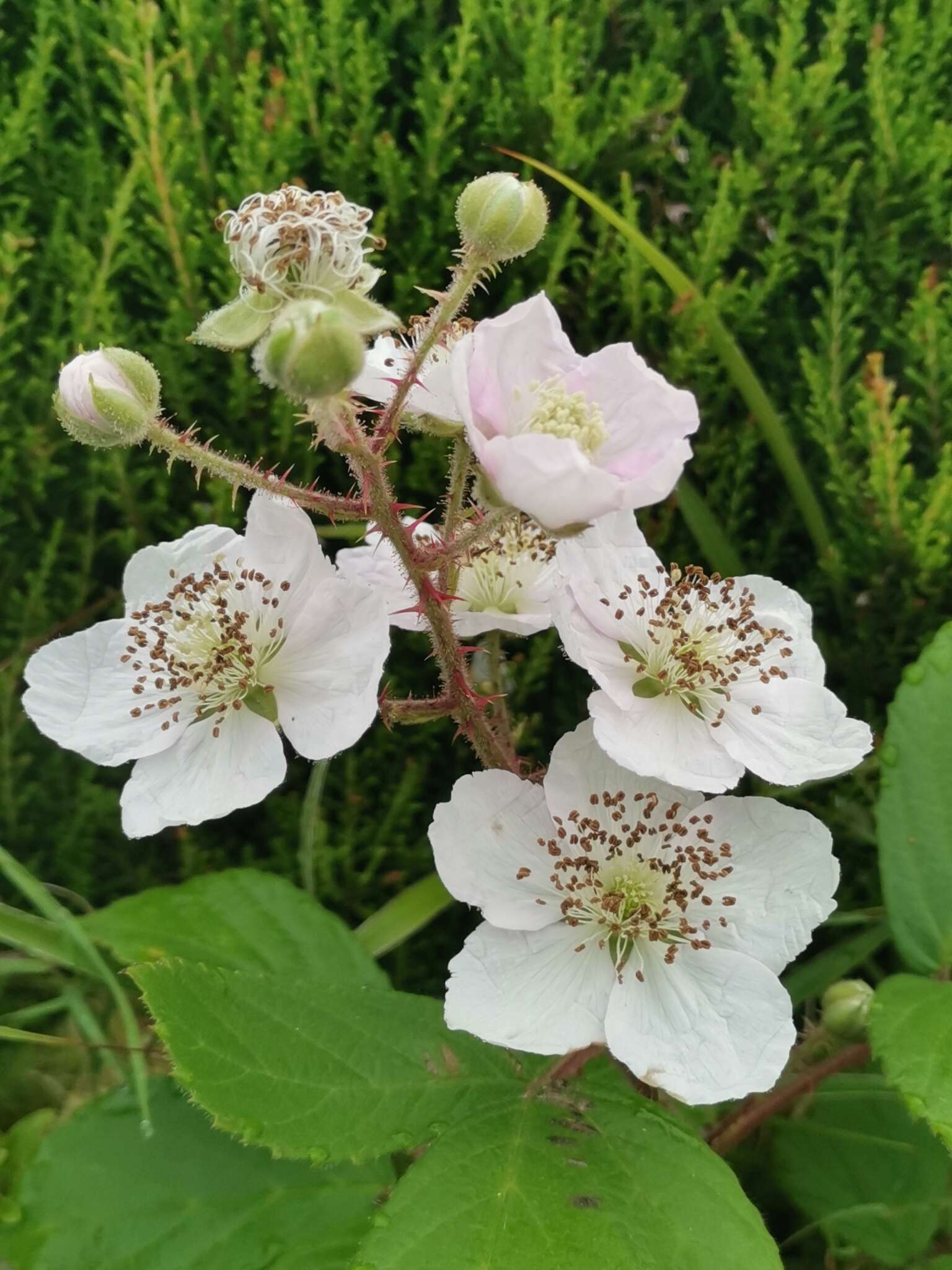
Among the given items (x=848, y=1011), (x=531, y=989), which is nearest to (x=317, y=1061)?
(x=531, y=989)

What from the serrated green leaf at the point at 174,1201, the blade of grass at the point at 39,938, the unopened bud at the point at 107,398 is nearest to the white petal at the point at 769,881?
the serrated green leaf at the point at 174,1201

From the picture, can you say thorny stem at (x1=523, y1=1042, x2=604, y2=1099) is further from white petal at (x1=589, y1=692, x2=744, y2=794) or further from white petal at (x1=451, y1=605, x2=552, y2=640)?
white petal at (x1=451, y1=605, x2=552, y2=640)

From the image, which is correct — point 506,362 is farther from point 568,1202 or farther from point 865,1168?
point 865,1168

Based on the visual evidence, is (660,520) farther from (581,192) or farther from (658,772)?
(658,772)

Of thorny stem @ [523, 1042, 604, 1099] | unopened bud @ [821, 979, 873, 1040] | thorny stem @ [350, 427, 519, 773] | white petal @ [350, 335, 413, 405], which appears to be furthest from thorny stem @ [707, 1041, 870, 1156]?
white petal @ [350, 335, 413, 405]

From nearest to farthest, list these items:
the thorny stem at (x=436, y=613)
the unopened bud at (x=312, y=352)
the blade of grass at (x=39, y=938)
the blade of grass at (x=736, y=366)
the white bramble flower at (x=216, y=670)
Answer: the unopened bud at (x=312, y=352) < the thorny stem at (x=436, y=613) < the white bramble flower at (x=216, y=670) < the blade of grass at (x=39, y=938) < the blade of grass at (x=736, y=366)

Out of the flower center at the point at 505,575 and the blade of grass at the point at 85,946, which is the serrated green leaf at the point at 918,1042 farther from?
the blade of grass at the point at 85,946
